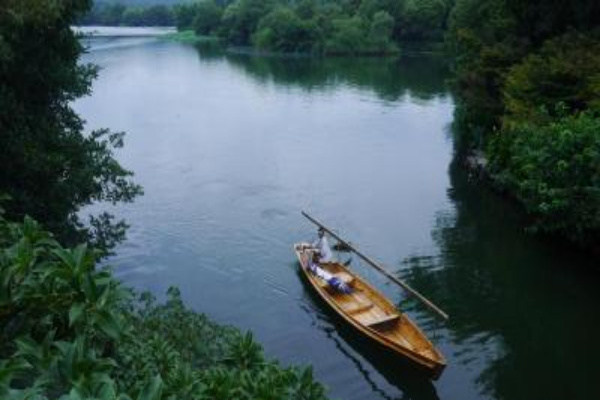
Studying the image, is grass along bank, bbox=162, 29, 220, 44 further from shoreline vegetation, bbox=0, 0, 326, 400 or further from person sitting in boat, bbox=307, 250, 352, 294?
shoreline vegetation, bbox=0, 0, 326, 400

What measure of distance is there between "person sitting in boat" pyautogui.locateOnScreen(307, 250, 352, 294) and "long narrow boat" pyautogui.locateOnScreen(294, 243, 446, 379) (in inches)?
4.5

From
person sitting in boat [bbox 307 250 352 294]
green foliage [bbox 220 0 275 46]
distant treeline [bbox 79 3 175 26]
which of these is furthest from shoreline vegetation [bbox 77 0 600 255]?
distant treeline [bbox 79 3 175 26]

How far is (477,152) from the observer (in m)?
41.8

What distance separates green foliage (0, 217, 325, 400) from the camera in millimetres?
5160

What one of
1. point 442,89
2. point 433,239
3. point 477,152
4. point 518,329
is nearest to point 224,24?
point 442,89

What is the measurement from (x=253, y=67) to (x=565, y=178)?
233 feet

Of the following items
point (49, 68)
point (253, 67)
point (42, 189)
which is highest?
point (49, 68)

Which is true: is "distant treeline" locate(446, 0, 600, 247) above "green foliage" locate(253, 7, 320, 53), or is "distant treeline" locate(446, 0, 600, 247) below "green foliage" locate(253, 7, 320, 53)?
above

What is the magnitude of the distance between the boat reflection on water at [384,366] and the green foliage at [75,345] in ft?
44.6

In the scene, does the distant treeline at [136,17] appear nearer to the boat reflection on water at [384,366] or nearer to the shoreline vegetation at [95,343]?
the boat reflection on water at [384,366]

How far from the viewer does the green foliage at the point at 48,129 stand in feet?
59.6

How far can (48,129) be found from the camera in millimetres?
19375

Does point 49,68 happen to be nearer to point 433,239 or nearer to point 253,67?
point 433,239

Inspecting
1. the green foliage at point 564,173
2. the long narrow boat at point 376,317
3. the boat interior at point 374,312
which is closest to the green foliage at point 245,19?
the green foliage at point 564,173
